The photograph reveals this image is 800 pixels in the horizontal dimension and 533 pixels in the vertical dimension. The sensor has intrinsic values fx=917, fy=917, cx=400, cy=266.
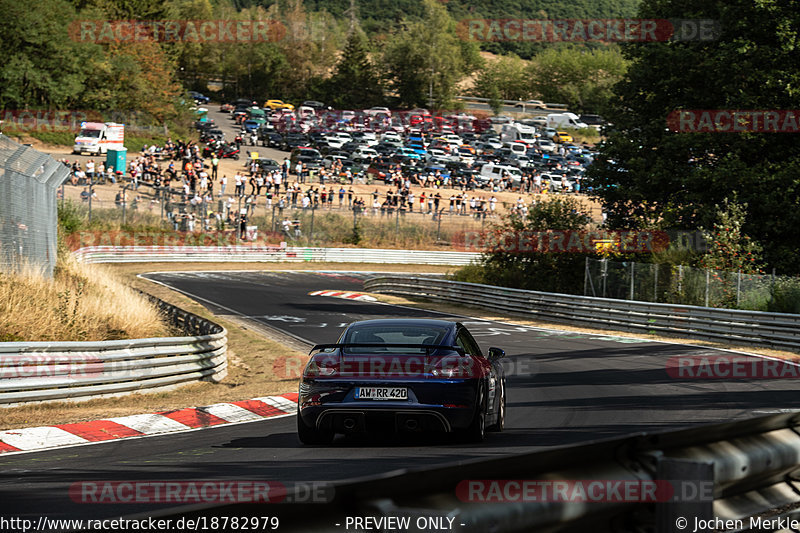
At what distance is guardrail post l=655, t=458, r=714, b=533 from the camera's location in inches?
154

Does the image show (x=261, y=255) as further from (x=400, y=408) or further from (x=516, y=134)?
(x=516, y=134)

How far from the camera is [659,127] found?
32406mm

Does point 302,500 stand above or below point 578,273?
above

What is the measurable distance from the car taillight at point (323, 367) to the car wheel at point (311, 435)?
0.44 m

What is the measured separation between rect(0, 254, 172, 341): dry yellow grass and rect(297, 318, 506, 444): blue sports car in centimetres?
702

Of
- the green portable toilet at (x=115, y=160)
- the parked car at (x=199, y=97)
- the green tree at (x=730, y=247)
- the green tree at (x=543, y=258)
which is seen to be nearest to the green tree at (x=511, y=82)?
the parked car at (x=199, y=97)

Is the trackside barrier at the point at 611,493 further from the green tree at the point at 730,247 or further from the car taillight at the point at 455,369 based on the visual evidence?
the green tree at the point at 730,247

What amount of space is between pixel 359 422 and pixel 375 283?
98.9 feet

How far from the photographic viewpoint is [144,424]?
1173 cm

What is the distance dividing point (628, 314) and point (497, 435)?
17.0 m

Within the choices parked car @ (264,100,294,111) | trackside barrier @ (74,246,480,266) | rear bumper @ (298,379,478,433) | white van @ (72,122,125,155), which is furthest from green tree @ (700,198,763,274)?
parked car @ (264,100,294,111)

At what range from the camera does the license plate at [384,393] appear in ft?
28.7

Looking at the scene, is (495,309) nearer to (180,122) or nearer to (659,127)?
(659,127)

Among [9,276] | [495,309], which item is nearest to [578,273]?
[495,309]
